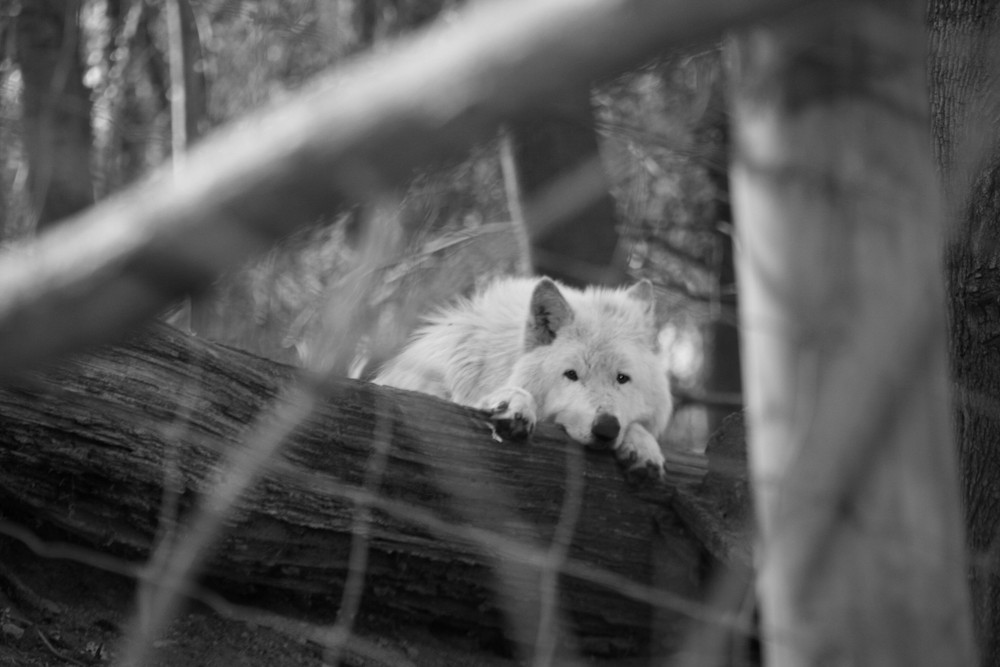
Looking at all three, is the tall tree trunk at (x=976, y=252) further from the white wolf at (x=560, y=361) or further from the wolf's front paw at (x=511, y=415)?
the wolf's front paw at (x=511, y=415)

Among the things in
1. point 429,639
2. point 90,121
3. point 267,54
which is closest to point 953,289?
point 429,639

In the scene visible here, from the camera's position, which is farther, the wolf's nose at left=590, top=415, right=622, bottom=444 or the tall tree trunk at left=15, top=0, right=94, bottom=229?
the tall tree trunk at left=15, top=0, right=94, bottom=229

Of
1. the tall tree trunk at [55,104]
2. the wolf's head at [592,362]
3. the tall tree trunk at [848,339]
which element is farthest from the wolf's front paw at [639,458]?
the tall tree trunk at [848,339]

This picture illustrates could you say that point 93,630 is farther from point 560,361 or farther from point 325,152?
point 325,152

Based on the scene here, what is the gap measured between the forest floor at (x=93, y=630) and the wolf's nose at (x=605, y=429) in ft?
4.00

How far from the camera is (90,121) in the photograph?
6090 millimetres

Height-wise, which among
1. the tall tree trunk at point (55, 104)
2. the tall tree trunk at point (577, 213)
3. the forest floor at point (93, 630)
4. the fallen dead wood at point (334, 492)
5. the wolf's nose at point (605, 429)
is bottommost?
the forest floor at point (93, 630)

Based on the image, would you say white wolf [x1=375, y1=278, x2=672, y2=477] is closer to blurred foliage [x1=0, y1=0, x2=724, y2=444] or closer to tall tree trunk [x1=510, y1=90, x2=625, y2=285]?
blurred foliage [x1=0, y1=0, x2=724, y2=444]

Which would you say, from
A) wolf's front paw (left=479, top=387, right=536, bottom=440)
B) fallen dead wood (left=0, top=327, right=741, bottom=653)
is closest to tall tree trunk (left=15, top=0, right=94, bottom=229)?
fallen dead wood (left=0, top=327, right=741, bottom=653)

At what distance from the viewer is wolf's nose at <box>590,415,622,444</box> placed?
4480 millimetres

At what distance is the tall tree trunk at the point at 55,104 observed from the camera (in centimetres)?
487

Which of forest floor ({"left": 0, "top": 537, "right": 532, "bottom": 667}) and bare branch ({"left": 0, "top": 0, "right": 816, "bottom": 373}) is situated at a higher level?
bare branch ({"left": 0, "top": 0, "right": 816, "bottom": 373})

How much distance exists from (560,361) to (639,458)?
81cm

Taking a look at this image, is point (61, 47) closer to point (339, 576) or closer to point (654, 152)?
point (339, 576)
